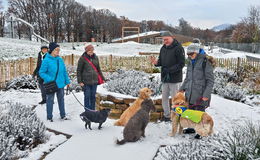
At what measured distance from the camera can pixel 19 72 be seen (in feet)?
34.9

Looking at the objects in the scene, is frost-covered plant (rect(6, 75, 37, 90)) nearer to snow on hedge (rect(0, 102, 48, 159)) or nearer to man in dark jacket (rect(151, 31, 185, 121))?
snow on hedge (rect(0, 102, 48, 159))

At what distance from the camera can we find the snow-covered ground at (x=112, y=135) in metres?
3.56

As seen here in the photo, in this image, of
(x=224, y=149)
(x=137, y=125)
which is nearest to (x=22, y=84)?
(x=137, y=125)

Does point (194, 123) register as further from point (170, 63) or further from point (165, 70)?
point (170, 63)

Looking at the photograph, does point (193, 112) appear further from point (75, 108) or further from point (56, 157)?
point (75, 108)

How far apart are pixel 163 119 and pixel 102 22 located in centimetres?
6320

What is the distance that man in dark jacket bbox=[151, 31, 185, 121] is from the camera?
15.0 feet

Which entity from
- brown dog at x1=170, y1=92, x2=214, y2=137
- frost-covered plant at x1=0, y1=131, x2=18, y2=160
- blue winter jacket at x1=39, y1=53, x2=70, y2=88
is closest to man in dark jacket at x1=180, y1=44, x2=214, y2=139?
brown dog at x1=170, y1=92, x2=214, y2=137

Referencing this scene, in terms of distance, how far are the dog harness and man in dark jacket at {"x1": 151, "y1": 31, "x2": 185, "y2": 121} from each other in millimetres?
863

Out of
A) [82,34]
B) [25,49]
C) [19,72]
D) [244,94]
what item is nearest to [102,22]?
[82,34]

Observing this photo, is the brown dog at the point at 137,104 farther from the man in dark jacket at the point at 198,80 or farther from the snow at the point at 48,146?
the snow at the point at 48,146

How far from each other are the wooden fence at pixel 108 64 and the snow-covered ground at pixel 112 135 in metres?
4.57

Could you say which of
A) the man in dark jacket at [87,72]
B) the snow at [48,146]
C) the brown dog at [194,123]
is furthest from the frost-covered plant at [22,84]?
the brown dog at [194,123]

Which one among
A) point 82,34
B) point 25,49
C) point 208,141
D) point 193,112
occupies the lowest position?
point 208,141
